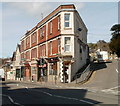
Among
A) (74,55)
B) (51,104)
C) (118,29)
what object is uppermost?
(118,29)

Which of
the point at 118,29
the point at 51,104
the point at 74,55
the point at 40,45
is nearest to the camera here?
the point at 51,104

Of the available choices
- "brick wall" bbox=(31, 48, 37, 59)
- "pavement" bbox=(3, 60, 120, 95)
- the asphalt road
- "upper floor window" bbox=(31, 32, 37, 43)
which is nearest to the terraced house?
"pavement" bbox=(3, 60, 120, 95)

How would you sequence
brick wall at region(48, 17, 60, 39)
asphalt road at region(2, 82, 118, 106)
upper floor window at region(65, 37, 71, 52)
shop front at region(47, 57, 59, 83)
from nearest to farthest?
asphalt road at region(2, 82, 118, 106), upper floor window at region(65, 37, 71, 52), shop front at region(47, 57, 59, 83), brick wall at region(48, 17, 60, 39)

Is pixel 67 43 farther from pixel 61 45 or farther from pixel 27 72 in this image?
pixel 27 72

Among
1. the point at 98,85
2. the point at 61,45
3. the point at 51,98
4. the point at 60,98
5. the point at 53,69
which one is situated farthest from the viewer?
the point at 53,69

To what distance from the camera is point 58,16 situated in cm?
3538

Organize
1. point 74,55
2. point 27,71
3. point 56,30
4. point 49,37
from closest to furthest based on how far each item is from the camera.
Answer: point 74,55
point 56,30
point 49,37
point 27,71

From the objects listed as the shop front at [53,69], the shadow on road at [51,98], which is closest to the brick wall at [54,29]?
the shop front at [53,69]

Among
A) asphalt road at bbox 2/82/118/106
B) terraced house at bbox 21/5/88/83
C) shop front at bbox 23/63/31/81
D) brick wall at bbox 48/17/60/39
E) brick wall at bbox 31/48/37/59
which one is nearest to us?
asphalt road at bbox 2/82/118/106

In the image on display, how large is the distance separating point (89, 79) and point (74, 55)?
13.5 feet

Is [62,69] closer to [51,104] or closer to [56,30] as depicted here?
[56,30]

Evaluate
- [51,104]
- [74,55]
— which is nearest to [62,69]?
[74,55]

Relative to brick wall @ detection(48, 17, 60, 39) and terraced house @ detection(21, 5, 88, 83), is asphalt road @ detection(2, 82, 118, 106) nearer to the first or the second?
terraced house @ detection(21, 5, 88, 83)

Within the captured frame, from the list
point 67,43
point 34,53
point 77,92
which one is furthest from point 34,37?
point 77,92
